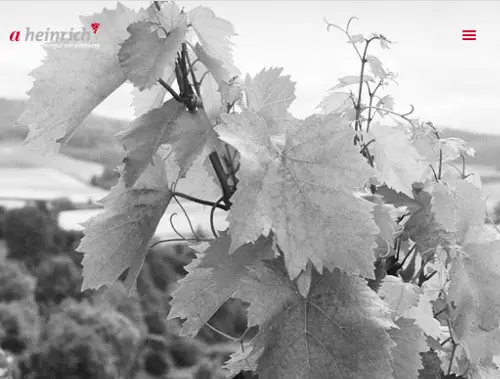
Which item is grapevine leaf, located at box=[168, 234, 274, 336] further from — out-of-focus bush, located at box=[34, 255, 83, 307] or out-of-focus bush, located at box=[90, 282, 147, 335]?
out-of-focus bush, located at box=[34, 255, 83, 307]

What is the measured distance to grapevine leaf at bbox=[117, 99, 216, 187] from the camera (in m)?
0.29

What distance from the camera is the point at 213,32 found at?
0.33 metres

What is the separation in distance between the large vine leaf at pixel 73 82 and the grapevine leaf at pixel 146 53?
0.02 m

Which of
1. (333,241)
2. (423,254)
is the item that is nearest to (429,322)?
(423,254)

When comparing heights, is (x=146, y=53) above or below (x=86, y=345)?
above

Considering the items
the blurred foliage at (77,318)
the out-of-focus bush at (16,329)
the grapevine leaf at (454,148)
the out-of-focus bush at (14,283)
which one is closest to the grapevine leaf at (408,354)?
the grapevine leaf at (454,148)

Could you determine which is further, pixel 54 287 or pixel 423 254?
pixel 54 287

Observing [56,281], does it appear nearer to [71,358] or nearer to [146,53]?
[71,358]

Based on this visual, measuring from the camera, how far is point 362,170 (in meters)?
0.28

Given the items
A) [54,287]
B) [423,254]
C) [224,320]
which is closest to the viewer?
[423,254]

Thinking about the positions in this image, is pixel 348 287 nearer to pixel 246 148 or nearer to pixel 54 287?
pixel 246 148

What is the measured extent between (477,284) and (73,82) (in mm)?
228

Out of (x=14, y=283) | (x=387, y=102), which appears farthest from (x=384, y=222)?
(x=14, y=283)

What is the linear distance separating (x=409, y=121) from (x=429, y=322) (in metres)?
0.12
